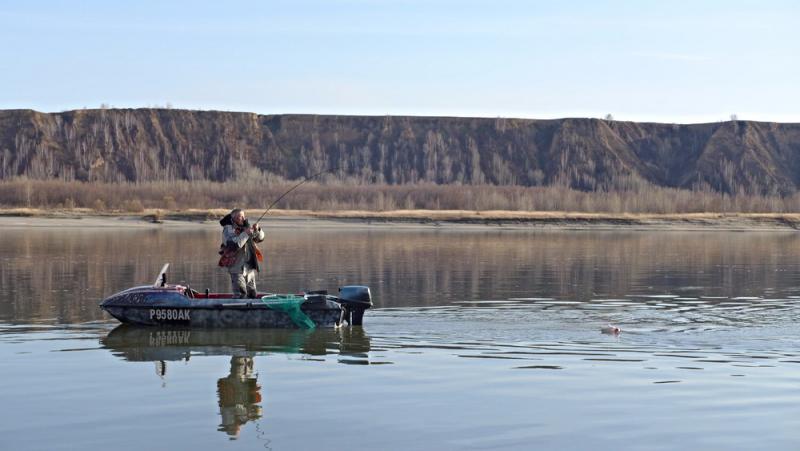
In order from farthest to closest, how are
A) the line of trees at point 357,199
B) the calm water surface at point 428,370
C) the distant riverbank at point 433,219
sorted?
the line of trees at point 357,199, the distant riverbank at point 433,219, the calm water surface at point 428,370

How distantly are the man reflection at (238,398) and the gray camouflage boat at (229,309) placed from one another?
429 cm

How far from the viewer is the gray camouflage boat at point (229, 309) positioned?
75.0 ft

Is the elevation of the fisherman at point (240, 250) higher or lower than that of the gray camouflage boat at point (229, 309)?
higher

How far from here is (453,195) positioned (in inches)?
4656

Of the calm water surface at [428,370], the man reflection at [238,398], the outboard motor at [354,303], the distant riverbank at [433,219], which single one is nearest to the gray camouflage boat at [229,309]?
the outboard motor at [354,303]

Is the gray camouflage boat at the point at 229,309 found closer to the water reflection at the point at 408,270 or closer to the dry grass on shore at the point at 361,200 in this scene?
the water reflection at the point at 408,270

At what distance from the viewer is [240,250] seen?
75.3ft

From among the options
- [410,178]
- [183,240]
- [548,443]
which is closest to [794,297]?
[548,443]

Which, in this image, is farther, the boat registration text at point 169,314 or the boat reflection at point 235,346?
the boat registration text at point 169,314

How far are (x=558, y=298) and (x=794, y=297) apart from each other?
657 centimetres

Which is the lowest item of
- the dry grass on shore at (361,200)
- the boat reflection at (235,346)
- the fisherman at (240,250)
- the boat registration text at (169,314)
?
the boat reflection at (235,346)

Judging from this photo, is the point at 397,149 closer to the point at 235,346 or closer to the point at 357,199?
the point at 357,199

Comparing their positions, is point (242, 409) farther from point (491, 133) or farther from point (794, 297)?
point (491, 133)

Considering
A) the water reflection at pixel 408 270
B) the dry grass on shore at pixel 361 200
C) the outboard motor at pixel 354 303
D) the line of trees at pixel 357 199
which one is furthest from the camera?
the line of trees at pixel 357 199
